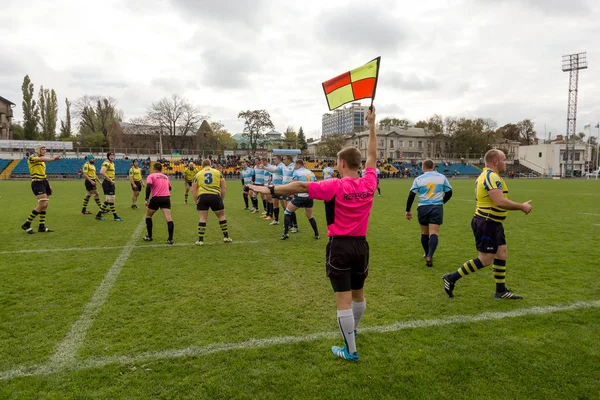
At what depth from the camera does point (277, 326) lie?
4141mm

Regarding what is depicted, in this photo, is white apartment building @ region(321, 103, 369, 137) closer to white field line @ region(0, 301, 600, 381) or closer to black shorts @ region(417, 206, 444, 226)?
black shorts @ region(417, 206, 444, 226)

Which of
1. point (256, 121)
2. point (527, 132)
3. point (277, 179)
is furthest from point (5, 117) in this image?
point (527, 132)

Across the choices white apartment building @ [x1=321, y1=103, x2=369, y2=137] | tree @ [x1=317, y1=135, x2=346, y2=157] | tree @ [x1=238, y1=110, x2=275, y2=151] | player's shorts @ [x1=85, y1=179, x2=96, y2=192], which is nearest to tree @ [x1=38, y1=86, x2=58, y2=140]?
tree @ [x1=238, y1=110, x2=275, y2=151]

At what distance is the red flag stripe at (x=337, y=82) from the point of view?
174 inches

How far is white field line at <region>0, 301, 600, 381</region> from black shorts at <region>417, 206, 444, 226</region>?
7.44 feet

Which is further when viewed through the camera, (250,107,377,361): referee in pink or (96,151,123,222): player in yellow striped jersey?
(96,151,123,222): player in yellow striped jersey

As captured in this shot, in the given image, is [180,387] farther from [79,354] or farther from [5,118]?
[5,118]

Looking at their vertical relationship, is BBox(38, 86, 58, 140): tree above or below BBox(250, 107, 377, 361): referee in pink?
above

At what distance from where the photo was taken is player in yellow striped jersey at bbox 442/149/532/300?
4693 millimetres

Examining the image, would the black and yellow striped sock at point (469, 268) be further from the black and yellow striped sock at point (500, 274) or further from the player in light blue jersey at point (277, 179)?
the player in light blue jersey at point (277, 179)

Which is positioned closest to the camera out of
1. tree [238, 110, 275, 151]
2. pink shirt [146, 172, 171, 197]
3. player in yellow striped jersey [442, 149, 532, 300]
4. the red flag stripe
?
the red flag stripe

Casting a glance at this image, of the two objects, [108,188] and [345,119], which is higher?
[345,119]

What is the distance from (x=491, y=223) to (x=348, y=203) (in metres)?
2.70

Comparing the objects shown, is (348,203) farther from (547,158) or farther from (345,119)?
(345,119)
